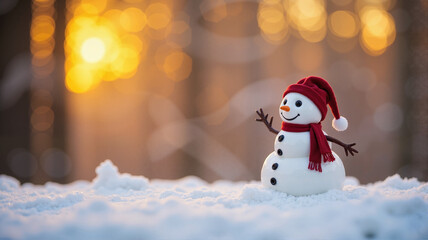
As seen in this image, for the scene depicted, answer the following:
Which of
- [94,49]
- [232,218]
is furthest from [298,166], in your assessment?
[94,49]

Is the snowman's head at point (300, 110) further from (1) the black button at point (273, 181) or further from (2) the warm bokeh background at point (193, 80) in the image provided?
(2) the warm bokeh background at point (193, 80)

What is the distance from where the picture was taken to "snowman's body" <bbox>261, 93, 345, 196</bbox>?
868 millimetres

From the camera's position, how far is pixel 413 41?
2146mm

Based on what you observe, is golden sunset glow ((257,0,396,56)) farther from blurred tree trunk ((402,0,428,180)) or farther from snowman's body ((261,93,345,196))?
snowman's body ((261,93,345,196))

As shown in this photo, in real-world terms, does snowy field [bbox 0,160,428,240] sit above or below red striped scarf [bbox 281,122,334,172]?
below

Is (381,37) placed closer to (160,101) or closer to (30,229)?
(160,101)

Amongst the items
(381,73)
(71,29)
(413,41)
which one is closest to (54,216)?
(71,29)

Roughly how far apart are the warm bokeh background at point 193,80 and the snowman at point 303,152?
3.99 ft

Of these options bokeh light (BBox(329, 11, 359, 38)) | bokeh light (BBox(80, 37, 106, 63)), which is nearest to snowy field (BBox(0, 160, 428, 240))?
bokeh light (BBox(80, 37, 106, 63))

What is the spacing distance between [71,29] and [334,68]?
67.8 inches

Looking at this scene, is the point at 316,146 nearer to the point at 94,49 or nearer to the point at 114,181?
the point at 114,181

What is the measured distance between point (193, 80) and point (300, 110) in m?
1.32

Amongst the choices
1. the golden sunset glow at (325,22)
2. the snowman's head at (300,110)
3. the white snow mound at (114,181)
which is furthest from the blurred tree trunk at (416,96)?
the white snow mound at (114,181)

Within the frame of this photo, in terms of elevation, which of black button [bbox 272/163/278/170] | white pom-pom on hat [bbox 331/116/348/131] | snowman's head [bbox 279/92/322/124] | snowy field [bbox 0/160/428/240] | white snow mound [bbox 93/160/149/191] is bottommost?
snowy field [bbox 0/160/428/240]
